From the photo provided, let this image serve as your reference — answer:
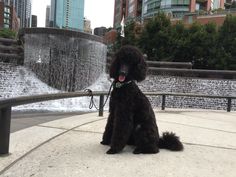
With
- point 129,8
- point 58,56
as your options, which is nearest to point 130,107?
point 58,56

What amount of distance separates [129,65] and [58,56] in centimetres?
1485

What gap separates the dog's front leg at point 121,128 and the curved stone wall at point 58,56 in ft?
47.8

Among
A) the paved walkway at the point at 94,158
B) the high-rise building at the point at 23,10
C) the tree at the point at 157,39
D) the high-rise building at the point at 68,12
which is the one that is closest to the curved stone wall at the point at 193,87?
the paved walkway at the point at 94,158

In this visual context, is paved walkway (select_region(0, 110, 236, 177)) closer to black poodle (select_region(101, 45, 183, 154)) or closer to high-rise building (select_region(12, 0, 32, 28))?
black poodle (select_region(101, 45, 183, 154))

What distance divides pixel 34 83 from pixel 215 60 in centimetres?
2156

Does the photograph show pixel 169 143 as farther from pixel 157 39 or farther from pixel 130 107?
pixel 157 39

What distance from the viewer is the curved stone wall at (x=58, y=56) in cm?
1945

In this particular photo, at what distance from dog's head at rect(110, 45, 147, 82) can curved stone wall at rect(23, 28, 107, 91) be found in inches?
571

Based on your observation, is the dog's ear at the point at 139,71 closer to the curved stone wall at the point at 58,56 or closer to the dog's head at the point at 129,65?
the dog's head at the point at 129,65

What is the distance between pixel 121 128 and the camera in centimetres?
498

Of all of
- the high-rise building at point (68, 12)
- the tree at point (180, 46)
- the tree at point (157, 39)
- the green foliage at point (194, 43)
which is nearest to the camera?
the green foliage at point (194, 43)

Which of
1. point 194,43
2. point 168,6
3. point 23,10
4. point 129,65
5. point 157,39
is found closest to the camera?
point 129,65

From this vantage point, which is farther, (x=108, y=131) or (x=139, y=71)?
(x=108, y=131)

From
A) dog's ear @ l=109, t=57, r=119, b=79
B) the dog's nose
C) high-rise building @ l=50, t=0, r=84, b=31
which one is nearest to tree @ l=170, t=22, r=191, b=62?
dog's ear @ l=109, t=57, r=119, b=79
